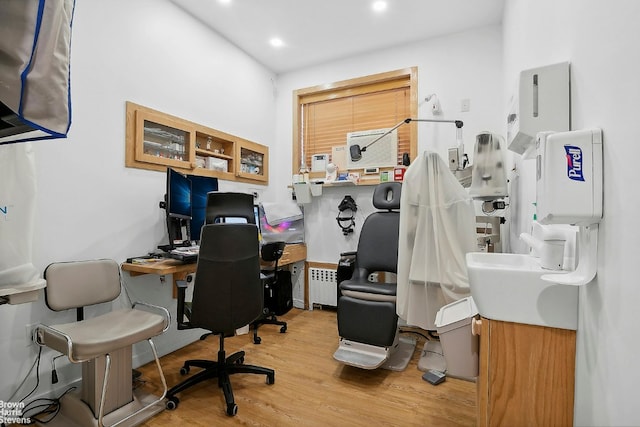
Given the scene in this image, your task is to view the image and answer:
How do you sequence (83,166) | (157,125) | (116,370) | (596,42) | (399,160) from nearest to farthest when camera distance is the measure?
(596,42) < (116,370) < (83,166) < (157,125) < (399,160)

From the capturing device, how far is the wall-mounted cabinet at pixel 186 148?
249 centimetres

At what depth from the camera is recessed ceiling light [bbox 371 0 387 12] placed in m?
2.84

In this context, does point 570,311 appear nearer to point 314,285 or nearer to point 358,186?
point 358,186

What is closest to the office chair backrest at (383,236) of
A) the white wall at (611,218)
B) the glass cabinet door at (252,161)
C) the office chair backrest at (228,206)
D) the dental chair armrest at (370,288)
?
the dental chair armrest at (370,288)

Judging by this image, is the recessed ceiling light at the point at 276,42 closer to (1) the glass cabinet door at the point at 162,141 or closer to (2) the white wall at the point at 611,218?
(1) the glass cabinet door at the point at 162,141

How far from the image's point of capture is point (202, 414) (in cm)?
183

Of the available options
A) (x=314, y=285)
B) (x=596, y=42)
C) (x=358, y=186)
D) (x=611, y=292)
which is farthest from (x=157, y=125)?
(x=611, y=292)

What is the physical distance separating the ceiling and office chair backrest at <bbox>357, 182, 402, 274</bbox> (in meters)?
1.72

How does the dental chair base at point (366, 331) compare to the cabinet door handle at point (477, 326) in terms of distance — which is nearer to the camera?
the cabinet door handle at point (477, 326)

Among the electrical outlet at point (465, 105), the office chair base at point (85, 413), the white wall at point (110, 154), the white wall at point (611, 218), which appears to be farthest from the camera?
the electrical outlet at point (465, 105)

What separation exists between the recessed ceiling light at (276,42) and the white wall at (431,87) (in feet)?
2.08

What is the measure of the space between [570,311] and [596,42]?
0.80 meters

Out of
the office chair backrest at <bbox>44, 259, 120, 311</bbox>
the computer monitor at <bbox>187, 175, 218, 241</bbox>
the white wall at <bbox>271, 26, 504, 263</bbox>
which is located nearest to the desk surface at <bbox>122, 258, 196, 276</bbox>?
the office chair backrest at <bbox>44, 259, 120, 311</bbox>

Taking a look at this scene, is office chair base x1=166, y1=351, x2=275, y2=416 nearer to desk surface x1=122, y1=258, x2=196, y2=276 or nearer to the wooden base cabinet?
desk surface x1=122, y1=258, x2=196, y2=276
